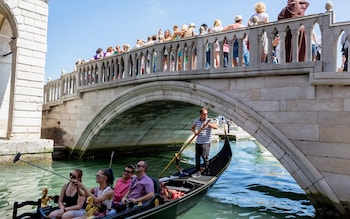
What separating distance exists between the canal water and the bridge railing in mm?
2013

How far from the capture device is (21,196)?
15.3 ft

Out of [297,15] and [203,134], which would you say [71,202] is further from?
[297,15]

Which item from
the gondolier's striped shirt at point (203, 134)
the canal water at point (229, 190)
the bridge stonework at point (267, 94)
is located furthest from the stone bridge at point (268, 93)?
the canal water at point (229, 190)

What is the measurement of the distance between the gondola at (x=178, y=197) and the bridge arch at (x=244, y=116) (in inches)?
42.3

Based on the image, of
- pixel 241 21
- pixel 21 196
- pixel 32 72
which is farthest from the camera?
pixel 32 72

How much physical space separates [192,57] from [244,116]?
1.52 m

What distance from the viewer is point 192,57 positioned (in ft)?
17.4

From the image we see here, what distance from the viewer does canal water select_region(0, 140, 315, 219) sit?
4160mm

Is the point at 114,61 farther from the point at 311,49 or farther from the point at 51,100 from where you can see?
the point at 311,49

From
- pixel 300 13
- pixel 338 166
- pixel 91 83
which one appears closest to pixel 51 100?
pixel 91 83

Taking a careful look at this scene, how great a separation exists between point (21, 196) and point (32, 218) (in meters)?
2.10

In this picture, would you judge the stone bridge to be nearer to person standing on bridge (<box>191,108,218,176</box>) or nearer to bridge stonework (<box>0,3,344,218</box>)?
bridge stonework (<box>0,3,344,218</box>)

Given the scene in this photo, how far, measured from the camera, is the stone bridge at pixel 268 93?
3.57 metres

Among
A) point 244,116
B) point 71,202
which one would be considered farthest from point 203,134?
point 71,202
